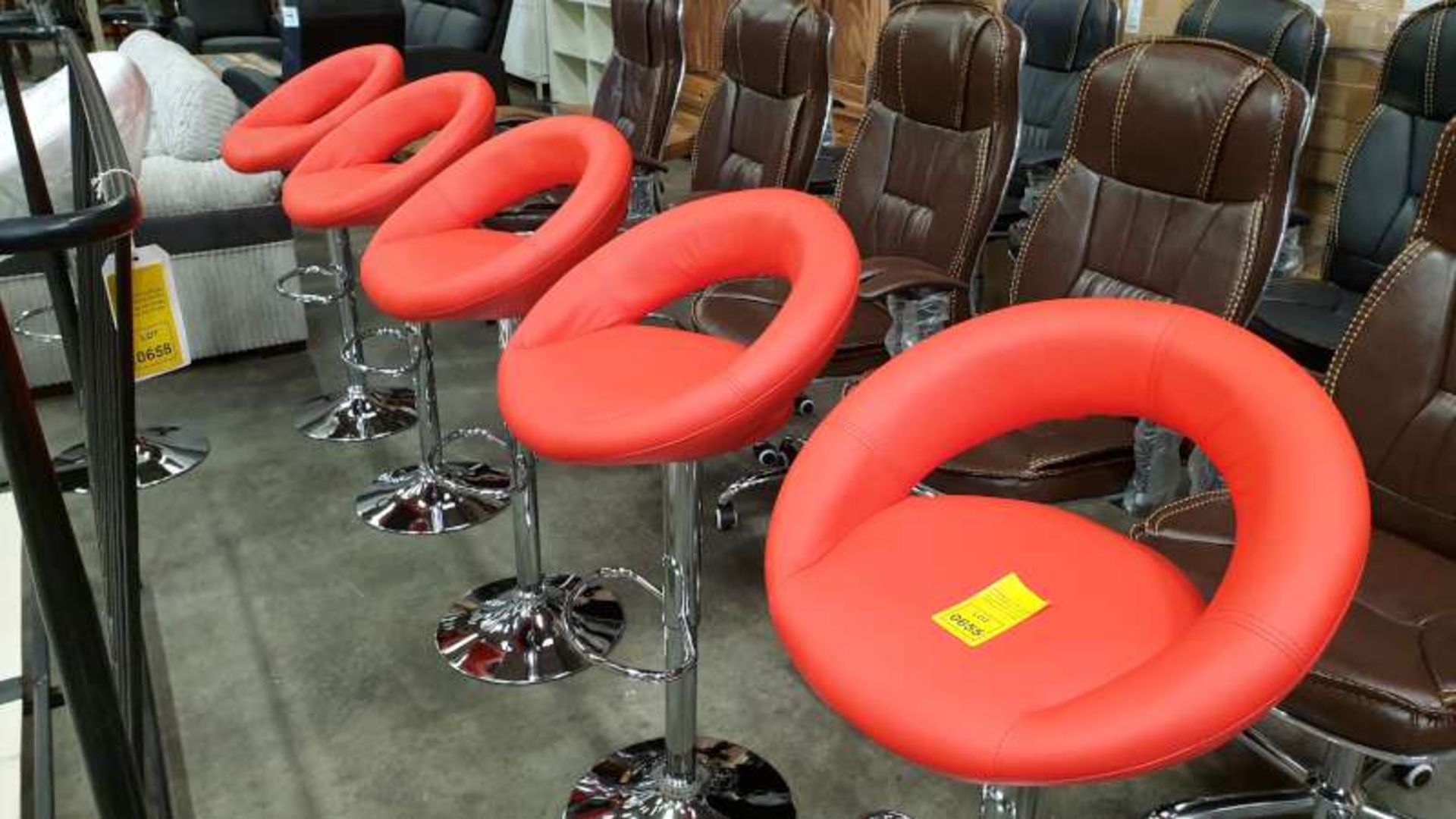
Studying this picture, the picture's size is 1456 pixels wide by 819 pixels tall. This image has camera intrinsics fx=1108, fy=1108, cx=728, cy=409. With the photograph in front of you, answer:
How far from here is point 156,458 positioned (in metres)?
2.79

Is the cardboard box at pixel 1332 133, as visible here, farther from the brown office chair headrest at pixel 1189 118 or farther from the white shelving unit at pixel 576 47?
the white shelving unit at pixel 576 47

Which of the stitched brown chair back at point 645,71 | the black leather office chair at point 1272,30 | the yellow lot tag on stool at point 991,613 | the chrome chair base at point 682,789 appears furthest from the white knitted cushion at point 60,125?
the black leather office chair at point 1272,30

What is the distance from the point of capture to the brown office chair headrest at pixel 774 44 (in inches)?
107

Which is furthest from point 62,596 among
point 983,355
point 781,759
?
point 781,759

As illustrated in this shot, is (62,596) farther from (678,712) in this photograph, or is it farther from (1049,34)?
(1049,34)

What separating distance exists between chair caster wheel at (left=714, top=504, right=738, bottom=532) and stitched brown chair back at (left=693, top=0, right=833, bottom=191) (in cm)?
86

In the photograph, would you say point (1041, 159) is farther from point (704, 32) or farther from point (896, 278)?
point (704, 32)

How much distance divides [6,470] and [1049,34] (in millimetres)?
3213

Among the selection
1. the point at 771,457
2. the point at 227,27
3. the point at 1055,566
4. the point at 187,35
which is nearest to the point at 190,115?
the point at 771,457

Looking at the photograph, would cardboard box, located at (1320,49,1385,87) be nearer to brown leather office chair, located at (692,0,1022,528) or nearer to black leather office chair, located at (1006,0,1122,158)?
black leather office chair, located at (1006,0,1122,158)

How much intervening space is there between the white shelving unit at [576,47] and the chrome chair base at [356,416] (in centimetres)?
392

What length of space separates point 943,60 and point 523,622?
141 cm

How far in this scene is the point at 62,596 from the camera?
638 millimetres

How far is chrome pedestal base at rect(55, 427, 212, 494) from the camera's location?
267 centimetres
